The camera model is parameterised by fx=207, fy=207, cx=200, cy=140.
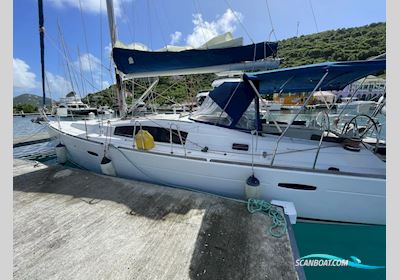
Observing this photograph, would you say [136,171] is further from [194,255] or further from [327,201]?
[327,201]

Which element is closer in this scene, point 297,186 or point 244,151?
point 297,186

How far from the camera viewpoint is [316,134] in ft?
14.4

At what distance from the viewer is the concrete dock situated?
216 centimetres

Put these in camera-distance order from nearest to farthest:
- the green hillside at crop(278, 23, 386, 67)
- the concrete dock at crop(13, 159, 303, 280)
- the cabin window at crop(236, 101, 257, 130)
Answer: the concrete dock at crop(13, 159, 303, 280) < the cabin window at crop(236, 101, 257, 130) < the green hillside at crop(278, 23, 386, 67)

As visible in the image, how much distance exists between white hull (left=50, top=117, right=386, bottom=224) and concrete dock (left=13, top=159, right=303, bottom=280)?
32 centimetres

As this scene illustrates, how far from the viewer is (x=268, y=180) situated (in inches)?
130

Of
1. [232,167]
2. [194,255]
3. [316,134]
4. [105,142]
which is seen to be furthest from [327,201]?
[105,142]

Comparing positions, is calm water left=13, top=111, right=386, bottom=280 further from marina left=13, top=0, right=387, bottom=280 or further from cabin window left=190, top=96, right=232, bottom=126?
cabin window left=190, top=96, right=232, bottom=126

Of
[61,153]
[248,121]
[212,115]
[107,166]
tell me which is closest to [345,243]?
[248,121]

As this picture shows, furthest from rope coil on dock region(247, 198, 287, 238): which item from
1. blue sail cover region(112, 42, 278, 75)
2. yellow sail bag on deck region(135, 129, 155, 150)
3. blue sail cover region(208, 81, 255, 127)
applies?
blue sail cover region(112, 42, 278, 75)

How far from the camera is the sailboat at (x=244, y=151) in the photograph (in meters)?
2.98

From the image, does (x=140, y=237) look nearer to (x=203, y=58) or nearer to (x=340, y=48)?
(x=203, y=58)

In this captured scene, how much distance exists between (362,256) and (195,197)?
255 cm

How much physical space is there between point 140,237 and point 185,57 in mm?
3387
